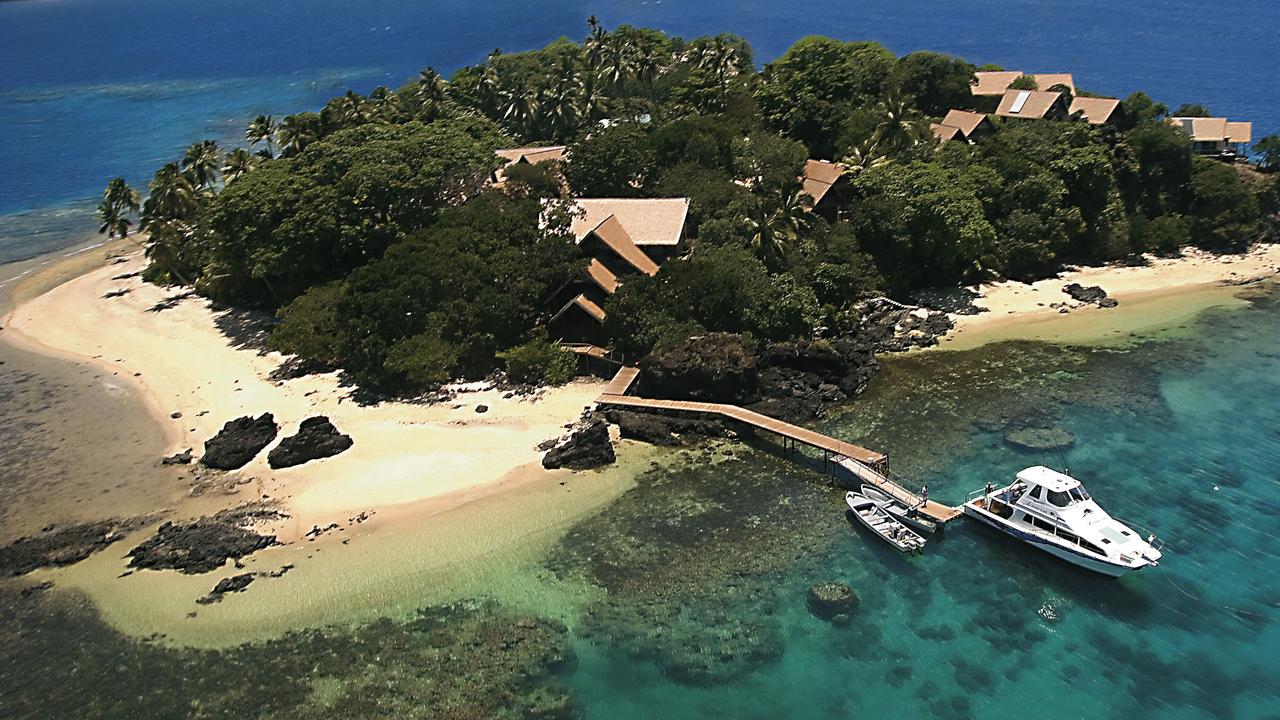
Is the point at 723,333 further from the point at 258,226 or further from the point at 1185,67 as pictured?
the point at 1185,67

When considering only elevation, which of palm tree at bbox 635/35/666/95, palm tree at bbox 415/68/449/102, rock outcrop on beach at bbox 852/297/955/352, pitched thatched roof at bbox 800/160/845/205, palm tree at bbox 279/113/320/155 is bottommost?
rock outcrop on beach at bbox 852/297/955/352

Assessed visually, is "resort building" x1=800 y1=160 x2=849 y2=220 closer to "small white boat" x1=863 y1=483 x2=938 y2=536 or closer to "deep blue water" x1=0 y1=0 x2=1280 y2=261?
"small white boat" x1=863 y1=483 x2=938 y2=536

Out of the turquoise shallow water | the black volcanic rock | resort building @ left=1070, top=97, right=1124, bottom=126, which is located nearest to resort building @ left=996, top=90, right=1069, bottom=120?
resort building @ left=1070, top=97, right=1124, bottom=126

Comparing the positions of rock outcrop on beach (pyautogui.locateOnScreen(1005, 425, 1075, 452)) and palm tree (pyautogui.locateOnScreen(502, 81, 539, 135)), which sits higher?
palm tree (pyautogui.locateOnScreen(502, 81, 539, 135))

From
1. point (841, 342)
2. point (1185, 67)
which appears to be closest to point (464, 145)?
point (841, 342)

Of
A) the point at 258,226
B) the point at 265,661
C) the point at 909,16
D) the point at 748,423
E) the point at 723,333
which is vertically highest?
the point at 909,16

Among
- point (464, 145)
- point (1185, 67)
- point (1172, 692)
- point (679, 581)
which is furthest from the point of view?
point (1185, 67)

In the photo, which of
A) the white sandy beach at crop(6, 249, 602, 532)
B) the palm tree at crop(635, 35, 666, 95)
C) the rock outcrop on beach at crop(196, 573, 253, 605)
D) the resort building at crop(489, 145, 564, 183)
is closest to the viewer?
the rock outcrop on beach at crop(196, 573, 253, 605)
